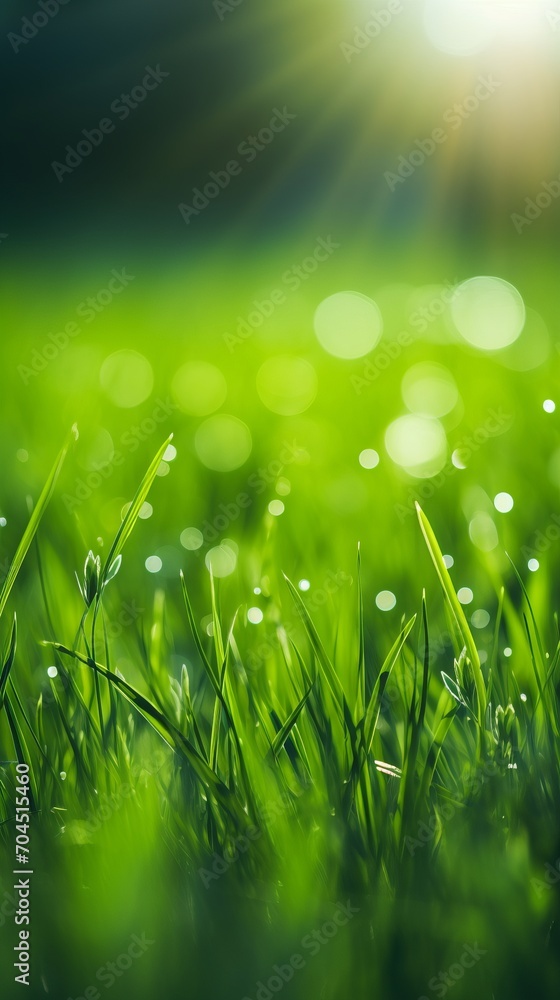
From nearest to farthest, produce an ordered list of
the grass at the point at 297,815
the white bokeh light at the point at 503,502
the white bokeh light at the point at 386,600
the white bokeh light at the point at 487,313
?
the grass at the point at 297,815 < the white bokeh light at the point at 386,600 < the white bokeh light at the point at 503,502 < the white bokeh light at the point at 487,313

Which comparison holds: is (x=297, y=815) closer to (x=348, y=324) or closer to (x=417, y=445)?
(x=417, y=445)

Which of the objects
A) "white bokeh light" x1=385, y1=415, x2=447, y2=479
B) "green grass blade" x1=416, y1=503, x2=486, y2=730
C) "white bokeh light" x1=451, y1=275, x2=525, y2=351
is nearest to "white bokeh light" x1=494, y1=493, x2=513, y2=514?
"white bokeh light" x1=385, y1=415, x2=447, y2=479

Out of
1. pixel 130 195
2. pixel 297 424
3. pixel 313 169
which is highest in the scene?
pixel 313 169

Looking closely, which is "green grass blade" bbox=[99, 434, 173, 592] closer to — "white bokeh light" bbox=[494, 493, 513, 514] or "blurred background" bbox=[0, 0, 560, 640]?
"blurred background" bbox=[0, 0, 560, 640]

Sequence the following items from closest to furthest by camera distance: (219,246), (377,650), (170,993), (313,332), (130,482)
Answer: (170,993) → (377,650) → (130,482) → (313,332) → (219,246)

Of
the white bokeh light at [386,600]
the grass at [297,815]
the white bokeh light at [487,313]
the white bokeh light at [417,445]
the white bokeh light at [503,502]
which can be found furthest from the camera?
the white bokeh light at [487,313]

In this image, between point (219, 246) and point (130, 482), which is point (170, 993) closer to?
point (130, 482)

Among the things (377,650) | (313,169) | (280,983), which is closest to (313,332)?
(313,169)

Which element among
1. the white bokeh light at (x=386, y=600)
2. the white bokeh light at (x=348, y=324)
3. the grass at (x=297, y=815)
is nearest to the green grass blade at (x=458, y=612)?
the grass at (x=297, y=815)

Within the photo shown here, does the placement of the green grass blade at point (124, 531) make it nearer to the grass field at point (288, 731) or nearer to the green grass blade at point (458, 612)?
the grass field at point (288, 731)
